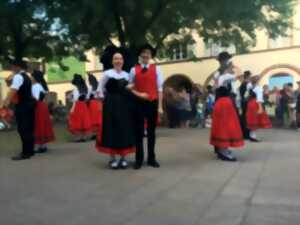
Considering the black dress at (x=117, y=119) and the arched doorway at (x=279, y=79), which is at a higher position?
the arched doorway at (x=279, y=79)

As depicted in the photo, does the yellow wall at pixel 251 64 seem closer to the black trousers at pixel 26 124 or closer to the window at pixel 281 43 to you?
the window at pixel 281 43

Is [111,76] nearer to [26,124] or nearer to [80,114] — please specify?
[26,124]

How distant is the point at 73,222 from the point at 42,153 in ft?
21.0

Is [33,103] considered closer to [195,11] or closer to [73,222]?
[73,222]

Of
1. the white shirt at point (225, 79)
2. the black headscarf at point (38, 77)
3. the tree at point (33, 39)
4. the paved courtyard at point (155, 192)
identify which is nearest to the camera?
the paved courtyard at point (155, 192)

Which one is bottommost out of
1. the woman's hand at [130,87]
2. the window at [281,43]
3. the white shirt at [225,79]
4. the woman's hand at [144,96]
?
the woman's hand at [144,96]

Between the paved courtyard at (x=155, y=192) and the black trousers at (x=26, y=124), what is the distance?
281 mm

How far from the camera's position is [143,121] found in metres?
8.98

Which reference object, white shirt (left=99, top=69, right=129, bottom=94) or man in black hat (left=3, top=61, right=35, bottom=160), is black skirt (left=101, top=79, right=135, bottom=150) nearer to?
white shirt (left=99, top=69, right=129, bottom=94)

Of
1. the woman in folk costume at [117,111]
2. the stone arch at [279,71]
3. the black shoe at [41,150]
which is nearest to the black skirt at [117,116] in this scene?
the woman in folk costume at [117,111]

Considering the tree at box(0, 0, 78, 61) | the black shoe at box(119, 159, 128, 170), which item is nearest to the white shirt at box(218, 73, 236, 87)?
the black shoe at box(119, 159, 128, 170)

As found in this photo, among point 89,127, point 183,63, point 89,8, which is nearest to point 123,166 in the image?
point 89,127

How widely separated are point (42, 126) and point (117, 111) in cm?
360

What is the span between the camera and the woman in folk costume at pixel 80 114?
1479 centimetres
